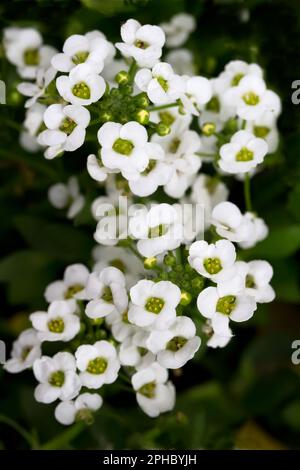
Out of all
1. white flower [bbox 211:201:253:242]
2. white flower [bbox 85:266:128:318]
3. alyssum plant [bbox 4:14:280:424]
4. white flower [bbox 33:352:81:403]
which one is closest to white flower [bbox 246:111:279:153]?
alyssum plant [bbox 4:14:280:424]

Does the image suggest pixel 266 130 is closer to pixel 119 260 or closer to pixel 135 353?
pixel 119 260

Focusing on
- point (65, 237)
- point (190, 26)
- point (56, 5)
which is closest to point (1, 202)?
point (65, 237)

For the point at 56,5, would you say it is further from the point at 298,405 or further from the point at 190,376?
the point at 298,405

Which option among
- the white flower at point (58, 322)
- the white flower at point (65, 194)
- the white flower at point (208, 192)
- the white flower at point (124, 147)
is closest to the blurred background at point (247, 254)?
the white flower at point (65, 194)

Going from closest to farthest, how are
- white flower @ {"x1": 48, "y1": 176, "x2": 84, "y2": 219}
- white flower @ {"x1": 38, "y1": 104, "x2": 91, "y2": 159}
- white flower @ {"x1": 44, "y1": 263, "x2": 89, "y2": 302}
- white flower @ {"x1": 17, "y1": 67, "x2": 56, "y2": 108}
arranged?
white flower @ {"x1": 38, "y1": 104, "x2": 91, "y2": 159}, white flower @ {"x1": 17, "y1": 67, "x2": 56, "y2": 108}, white flower @ {"x1": 44, "y1": 263, "x2": 89, "y2": 302}, white flower @ {"x1": 48, "y1": 176, "x2": 84, "y2": 219}

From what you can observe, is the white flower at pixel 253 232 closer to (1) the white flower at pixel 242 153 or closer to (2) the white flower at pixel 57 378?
(1) the white flower at pixel 242 153

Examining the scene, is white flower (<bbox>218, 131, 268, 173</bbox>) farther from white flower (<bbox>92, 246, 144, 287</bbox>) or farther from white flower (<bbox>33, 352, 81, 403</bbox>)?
white flower (<bbox>33, 352, 81, 403</bbox>)
